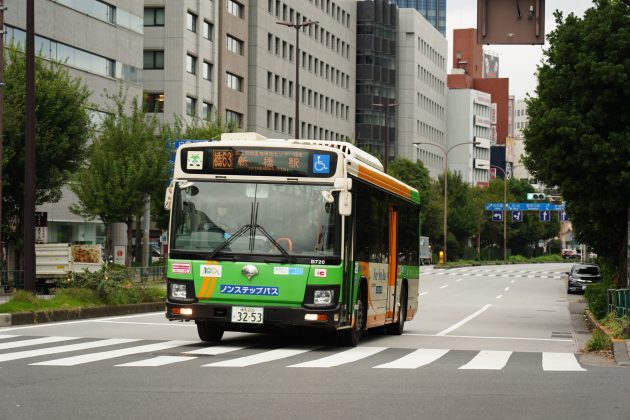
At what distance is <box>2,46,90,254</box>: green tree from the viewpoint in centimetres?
4338

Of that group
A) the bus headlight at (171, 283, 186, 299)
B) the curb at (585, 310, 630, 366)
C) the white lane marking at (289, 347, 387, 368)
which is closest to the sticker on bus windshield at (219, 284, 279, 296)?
the bus headlight at (171, 283, 186, 299)

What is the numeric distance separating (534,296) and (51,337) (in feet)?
123

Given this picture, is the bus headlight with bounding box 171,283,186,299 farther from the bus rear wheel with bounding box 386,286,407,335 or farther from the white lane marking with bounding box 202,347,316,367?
the bus rear wheel with bounding box 386,286,407,335

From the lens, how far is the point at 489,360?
1723 cm

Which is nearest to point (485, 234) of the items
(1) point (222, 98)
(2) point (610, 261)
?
(1) point (222, 98)

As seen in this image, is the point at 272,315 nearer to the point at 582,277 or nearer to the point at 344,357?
the point at 344,357

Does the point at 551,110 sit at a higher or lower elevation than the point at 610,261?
higher

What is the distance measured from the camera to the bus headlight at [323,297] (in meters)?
17.4

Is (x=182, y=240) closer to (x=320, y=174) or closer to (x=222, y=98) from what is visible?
(x=320, y=174)

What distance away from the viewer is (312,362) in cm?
1582

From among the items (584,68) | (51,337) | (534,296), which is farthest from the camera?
(534,296)

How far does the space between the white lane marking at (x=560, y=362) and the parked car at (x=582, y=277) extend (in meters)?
39.2

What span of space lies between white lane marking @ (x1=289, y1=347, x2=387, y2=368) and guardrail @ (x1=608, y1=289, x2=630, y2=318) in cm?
577

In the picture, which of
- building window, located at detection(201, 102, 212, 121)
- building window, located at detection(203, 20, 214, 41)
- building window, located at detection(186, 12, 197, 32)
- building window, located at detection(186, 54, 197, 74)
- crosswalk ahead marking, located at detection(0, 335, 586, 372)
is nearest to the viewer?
crosswalk ahead marking, located at detection(0, 335, 586, 372)
